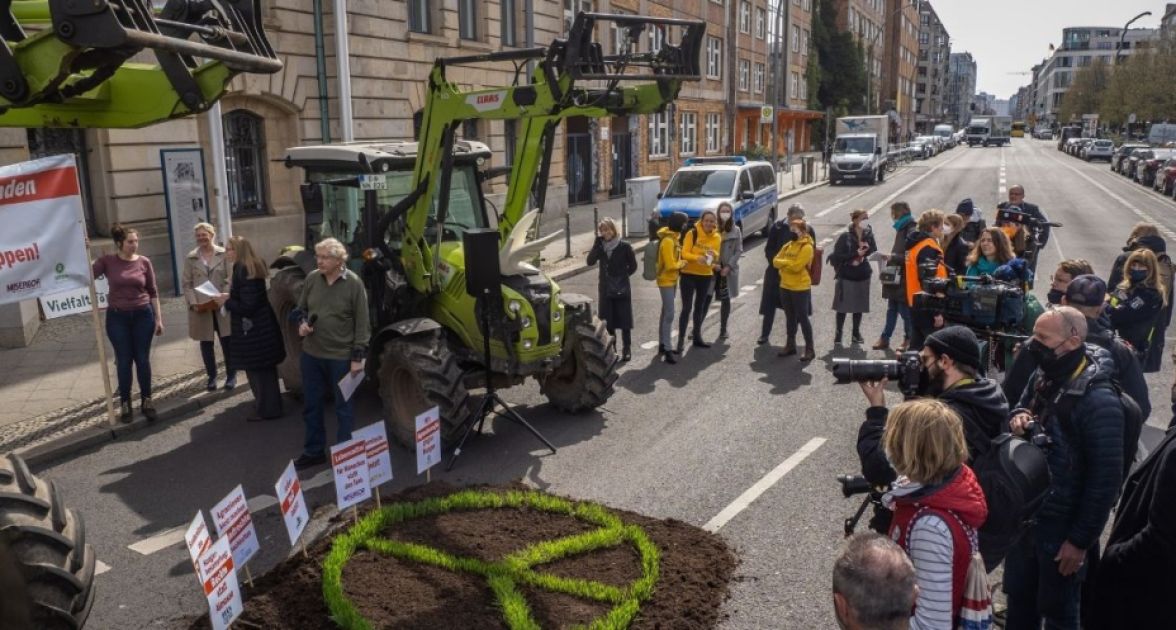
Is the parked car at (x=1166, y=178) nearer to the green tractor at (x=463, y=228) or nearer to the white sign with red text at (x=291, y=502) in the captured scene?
the green tractor at (x=463, y=228)

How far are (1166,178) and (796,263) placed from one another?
3188cm

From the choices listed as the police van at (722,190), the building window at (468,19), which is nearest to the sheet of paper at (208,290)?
the police van at (722,190)

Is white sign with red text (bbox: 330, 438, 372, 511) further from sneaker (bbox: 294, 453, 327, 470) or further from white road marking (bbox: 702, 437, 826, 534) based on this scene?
white road marking (bbox: 702, 437, 826, 534)

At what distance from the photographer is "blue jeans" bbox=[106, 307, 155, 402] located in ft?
28.1

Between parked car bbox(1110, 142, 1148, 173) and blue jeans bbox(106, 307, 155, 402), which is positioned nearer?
blue jeans bbox(106, 307, 155, 402)

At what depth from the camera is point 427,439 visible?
658cm

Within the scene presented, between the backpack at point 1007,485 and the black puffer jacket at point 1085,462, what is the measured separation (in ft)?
1.96

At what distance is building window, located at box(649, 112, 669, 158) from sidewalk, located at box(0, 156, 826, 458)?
81.5 ft

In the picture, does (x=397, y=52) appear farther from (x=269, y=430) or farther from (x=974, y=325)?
(x=974, y=325)

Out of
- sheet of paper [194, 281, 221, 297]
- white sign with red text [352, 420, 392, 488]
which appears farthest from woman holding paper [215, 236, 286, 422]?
white sign with red text [352, 420, 392, 488]

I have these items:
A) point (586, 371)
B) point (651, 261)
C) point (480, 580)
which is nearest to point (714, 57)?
point (651, 261)

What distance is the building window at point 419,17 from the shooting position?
2119 cm

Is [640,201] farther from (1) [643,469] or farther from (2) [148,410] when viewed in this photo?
(1) [643,469]

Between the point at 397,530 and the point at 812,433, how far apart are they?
4070mm
